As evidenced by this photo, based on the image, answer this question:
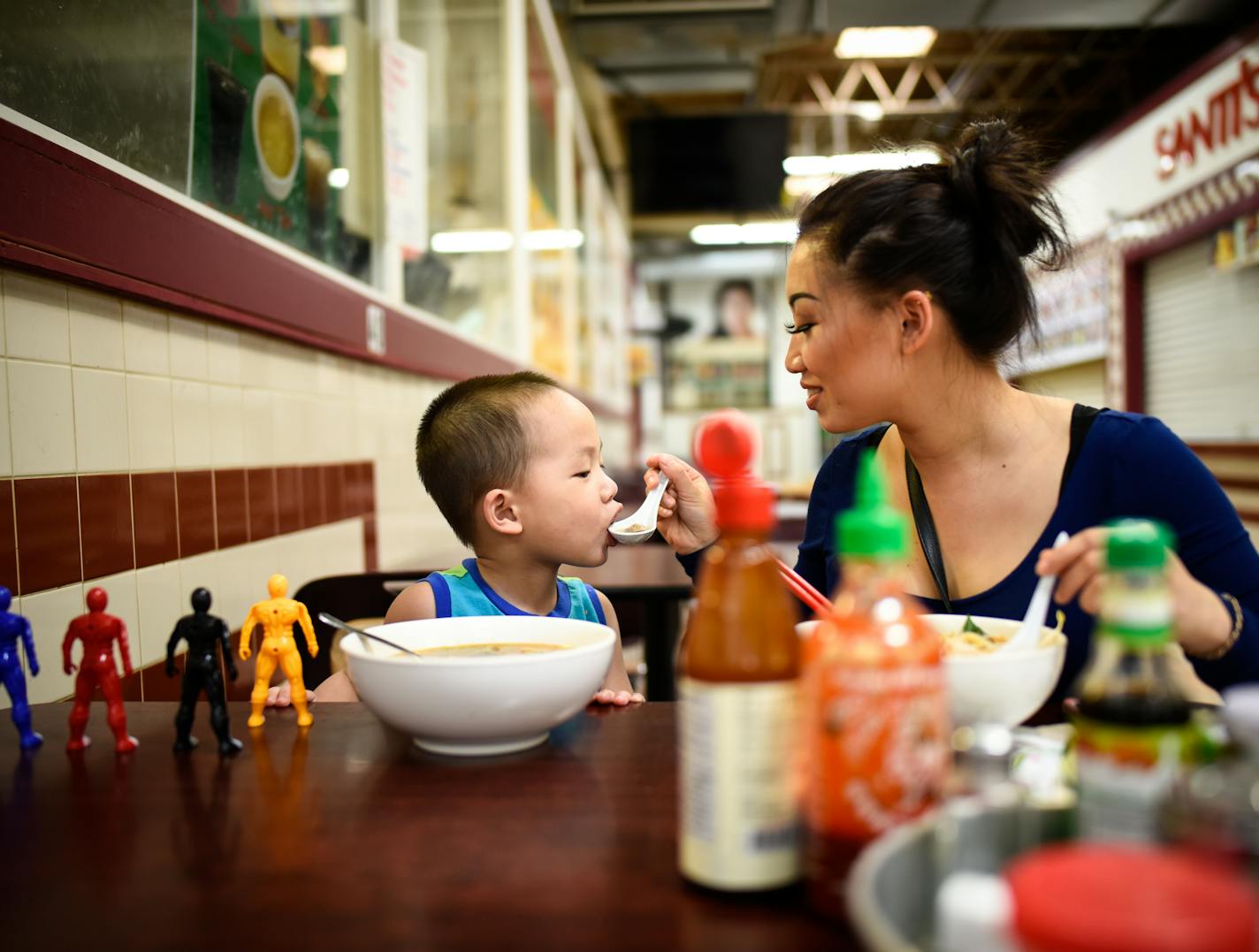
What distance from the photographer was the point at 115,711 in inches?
35.6

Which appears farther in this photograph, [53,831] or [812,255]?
[812,255]

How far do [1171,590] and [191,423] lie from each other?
153 centimetres

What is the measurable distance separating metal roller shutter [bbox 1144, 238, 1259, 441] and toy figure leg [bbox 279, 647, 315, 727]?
6.98 meters

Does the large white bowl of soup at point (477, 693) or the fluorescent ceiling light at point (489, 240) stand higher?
the fluorescent ceiling light at point (489, 240)

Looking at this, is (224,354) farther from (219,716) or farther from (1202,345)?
(1202,345)

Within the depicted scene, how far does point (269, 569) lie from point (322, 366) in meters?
0.59

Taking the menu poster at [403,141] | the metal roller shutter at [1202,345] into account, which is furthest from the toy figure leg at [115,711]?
the metal roller shutter at [1202,345]

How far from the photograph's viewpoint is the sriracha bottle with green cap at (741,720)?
54cm

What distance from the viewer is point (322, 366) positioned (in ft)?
→ 7.71

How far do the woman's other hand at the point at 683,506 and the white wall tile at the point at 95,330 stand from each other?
0.85 m

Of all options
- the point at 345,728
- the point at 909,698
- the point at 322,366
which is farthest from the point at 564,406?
the point at 909,698

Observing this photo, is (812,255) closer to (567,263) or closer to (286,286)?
(286,286)

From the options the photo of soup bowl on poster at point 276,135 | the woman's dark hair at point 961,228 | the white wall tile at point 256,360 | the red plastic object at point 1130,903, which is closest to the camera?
the red plastic object at point 1130,903

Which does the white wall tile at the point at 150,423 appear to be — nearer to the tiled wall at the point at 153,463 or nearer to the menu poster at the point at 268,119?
the tiled wall at the point at 153,463
